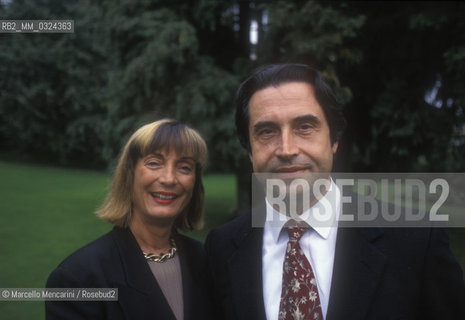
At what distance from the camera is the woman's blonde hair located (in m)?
2.47

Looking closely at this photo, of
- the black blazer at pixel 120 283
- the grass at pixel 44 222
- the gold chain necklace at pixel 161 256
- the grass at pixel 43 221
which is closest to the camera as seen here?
the black blazer at pixel 120 283

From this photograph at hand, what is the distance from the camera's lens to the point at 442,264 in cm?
175

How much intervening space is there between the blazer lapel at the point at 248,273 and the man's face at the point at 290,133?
15.0 inches

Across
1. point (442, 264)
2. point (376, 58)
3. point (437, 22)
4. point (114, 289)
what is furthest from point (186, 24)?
point (442, 264)

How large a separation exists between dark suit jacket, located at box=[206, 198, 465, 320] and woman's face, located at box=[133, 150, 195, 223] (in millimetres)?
734

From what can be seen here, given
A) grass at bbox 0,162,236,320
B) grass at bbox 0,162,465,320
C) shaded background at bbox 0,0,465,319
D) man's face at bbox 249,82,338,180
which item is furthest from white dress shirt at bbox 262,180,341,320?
shaded background at bbox 0,0,465,319

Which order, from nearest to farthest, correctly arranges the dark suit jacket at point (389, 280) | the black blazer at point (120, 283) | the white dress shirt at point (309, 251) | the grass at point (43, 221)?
the dark suit jacket at point (389, 280) < the white dress shirt at point (309, 251) < the black blazer at point (120, 283) < the grass at point (43, 221)

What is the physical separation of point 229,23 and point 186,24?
3.33 ft

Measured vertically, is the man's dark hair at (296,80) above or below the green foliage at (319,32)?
below

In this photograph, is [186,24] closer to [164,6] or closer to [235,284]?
[164,6]

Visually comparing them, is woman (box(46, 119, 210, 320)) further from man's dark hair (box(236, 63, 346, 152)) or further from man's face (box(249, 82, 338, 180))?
man's face (box(249, 82, 338, 180))

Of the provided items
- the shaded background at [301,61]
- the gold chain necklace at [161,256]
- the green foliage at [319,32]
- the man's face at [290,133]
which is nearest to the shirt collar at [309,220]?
the man's face at [290,133]

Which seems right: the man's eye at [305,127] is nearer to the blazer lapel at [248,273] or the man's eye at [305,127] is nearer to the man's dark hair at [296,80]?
the man's dark hair at [296,80]

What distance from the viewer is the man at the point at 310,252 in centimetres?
175
